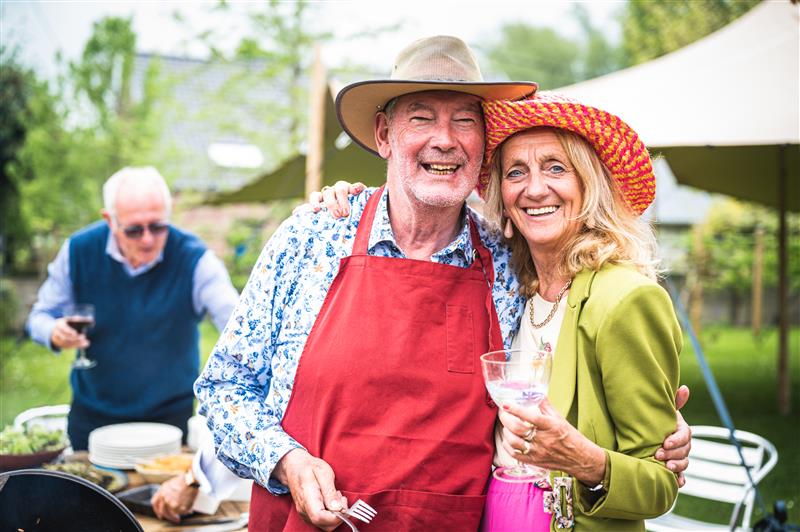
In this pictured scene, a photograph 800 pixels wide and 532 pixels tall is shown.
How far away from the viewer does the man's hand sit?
1.83 meters

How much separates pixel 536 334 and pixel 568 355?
24 cm

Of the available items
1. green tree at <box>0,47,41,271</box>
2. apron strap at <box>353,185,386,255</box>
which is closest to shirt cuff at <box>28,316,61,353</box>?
apron strap at <box>353,185,386,255</box>

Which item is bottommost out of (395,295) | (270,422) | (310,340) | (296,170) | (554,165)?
(270,422)

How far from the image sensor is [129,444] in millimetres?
2965

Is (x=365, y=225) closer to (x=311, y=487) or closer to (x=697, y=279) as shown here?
(x=311, y=487)

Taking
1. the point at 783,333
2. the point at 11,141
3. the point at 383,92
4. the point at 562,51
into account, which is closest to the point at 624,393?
the point at 383,92

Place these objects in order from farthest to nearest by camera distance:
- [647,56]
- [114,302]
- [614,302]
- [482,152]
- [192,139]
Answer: [647,56], [192,139], [114,302], [482,152], [614,302]

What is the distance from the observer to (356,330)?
80.3 inches

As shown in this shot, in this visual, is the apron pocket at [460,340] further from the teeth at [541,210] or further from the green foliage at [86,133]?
the green foliage at [86,133]

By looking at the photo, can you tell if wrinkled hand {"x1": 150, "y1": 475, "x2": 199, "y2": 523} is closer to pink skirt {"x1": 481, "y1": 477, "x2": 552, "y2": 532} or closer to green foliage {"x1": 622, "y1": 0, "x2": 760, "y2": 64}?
pink skirt {"x1": 481, "y1": 477, "x2": 552, "y2": 532}

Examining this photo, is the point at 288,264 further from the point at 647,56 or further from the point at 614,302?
the point at 647,56

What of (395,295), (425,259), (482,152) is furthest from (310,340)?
(482,152)

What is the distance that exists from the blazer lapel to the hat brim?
604 millimetres

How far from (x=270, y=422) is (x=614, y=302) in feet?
3.24
